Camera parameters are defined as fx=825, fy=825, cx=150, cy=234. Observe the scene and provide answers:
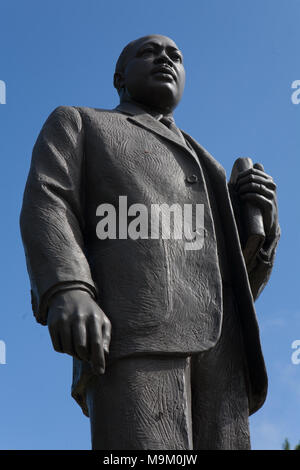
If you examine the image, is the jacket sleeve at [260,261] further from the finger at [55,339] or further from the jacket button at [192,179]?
the finger at [55,339]

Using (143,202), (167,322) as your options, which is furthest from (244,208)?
(167,322)

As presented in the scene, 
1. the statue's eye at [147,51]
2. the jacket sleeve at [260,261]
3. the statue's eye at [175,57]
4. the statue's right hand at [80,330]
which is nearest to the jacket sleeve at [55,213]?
the statue's right hand at [80,330]

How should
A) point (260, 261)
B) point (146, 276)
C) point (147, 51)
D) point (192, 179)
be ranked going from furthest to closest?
point (147, 51) → point (260, 261) → point (192, 179) → point (146, 276)

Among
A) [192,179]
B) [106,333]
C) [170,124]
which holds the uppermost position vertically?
[170,124]

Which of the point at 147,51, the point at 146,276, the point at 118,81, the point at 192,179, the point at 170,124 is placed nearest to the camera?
the point at 146,276

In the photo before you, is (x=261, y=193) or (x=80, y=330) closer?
(x=80, y=330)

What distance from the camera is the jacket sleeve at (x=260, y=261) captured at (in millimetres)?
5789

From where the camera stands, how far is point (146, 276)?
4.93 meters

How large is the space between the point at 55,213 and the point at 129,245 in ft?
1.62

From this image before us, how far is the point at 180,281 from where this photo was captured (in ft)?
16.5

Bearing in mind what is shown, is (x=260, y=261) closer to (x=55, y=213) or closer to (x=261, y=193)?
(x=261, y=193)

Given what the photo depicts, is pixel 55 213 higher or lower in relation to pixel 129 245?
higher

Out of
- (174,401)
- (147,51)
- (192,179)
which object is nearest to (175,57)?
(147,51)
